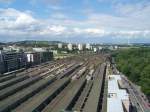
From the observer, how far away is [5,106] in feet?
87.7

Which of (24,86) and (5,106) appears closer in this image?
(5,106)

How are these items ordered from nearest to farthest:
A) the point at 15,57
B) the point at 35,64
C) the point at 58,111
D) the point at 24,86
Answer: the point at 58,111
the point at 24,86
the point at 15,57
the point at 35,64

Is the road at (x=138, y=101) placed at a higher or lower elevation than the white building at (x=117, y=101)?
lower

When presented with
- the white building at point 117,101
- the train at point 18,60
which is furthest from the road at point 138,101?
the train at point 18,60

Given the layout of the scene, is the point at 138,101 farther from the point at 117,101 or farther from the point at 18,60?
the point at 18,60

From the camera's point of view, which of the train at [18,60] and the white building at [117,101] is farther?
the train at [18,60]

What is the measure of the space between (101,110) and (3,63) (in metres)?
33.1

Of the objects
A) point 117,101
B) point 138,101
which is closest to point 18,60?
point 138,101

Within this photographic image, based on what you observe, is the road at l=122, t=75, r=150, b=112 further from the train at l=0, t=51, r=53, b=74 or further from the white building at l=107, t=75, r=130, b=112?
the train at l=0, t=51, r=53, b=74

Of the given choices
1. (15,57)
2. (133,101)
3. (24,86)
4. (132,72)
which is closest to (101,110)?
(133,101)

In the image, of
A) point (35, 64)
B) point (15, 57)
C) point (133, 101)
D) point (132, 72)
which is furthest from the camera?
point (35, 64)

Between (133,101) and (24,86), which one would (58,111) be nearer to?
(133,101)

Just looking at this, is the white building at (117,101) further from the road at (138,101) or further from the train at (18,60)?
the train at (18,60)

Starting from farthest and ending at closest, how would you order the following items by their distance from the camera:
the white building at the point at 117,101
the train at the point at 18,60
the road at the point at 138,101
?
1. the train at the point at 18,60
2. the road at the point at 138,101
3. the white building at the point at 117,101
